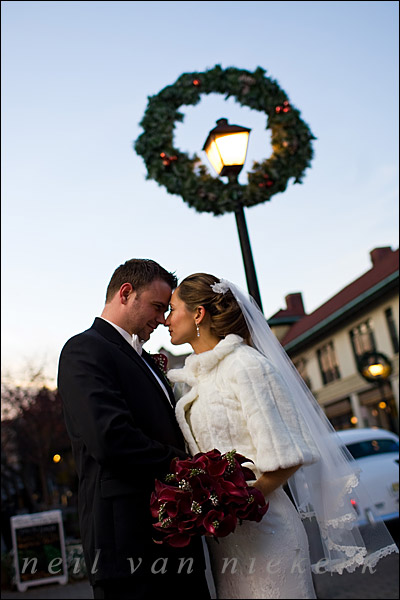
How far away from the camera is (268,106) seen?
731 centimetres

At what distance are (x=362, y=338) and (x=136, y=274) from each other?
2828 cm

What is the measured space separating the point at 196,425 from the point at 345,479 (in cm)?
93

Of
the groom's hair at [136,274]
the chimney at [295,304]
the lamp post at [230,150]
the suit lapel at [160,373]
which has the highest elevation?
the chimney at [295,304]

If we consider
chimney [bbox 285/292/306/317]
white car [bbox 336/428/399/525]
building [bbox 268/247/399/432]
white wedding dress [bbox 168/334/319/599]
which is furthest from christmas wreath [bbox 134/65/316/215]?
chimney [bbox 285/292/306/317]

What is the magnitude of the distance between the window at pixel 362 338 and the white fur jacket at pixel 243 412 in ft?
88.2

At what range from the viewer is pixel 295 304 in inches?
1939

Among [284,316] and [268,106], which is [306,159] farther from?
[284,316]

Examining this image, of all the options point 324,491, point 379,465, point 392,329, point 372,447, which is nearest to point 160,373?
point 324,491

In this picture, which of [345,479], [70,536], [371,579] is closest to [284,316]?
[70,536]

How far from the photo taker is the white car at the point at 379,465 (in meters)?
10.8

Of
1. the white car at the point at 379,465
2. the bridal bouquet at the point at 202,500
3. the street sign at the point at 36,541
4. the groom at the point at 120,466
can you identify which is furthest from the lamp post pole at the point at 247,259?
the street sign at the point at 36,541

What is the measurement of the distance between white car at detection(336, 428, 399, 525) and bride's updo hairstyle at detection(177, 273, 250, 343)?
6.72m

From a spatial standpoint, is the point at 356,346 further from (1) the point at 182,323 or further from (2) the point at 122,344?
(2) the point at 122,344

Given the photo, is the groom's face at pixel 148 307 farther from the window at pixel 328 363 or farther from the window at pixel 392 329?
the window at pixel 328 363
